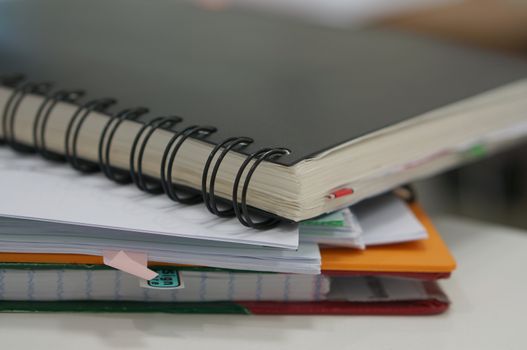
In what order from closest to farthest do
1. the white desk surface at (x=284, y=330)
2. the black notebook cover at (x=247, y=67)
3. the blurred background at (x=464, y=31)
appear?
the white desk surface at (x=284, y=330)
the black notebook cover at (x=247, y=67)
the blurred background at (x=464, y=31)

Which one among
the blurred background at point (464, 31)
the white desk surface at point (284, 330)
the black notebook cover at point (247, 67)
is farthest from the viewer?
the blurred background at point (464, 31)

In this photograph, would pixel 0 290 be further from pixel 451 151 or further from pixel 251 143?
pixel 451 151

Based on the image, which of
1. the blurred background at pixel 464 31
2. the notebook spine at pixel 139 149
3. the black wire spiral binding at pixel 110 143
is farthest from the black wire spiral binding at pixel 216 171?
the blurred background at pixel 464 31

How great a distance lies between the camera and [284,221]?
0.57 metres

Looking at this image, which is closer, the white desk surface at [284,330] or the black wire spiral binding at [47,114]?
the white desk surface at [284,330]

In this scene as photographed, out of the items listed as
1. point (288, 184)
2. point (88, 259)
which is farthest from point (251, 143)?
point (88, 259)

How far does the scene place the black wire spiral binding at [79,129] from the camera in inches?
26.4

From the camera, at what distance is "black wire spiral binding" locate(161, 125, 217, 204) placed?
592 mm

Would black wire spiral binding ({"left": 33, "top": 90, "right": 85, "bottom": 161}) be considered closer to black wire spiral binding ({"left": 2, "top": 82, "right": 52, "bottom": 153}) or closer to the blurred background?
black wire spiral binding ({"left": 2, "top": 82, "right": 52, "bottom": 153})

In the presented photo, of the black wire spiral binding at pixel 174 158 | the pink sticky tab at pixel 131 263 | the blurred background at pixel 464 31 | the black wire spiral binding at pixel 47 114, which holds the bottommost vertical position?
the pink sticky tab at pixel 131 263

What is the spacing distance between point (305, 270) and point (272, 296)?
0.06m

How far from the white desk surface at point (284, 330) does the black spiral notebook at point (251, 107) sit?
0.30 ft

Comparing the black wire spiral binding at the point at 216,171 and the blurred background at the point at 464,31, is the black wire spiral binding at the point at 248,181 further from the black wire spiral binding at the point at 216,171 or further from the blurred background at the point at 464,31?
the blurred background at the point at 464,31

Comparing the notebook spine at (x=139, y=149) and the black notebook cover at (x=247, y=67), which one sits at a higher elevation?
the black notebook cover at (x=247, y=67)
